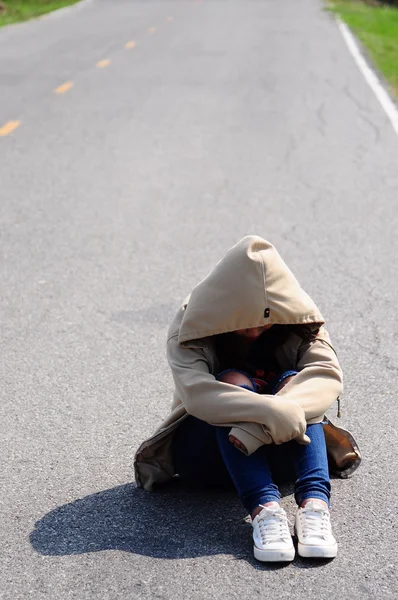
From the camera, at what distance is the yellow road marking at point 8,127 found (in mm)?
11488

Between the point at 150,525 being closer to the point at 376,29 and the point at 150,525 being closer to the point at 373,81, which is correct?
the point at 373,81

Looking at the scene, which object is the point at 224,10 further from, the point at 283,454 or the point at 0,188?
the point at 283,454

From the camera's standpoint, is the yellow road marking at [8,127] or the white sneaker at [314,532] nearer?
the white sneaker at [314,532]

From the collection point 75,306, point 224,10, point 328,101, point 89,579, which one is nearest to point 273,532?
point 89,579

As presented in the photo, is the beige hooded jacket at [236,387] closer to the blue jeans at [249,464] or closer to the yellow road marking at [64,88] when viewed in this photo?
the blue jeans at [249,464]

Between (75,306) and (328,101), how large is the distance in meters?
8.15

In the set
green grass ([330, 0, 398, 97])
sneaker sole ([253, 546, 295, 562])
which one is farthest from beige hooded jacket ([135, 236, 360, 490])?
green grass ([330, 0, 398, 97])

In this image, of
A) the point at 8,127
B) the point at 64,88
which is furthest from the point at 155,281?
the point at 64,88

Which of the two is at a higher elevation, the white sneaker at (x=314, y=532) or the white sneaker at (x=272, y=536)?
the white sneaker at (x=272, y=536)

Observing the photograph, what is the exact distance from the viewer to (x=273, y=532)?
3.69 m

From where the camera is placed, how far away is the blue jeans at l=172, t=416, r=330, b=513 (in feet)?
12.7

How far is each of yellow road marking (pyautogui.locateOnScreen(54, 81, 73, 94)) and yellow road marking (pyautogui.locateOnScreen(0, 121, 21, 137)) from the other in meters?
2.28

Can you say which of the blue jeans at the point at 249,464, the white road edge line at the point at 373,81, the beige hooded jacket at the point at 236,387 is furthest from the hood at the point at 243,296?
the white road edge line at the point at 373,81

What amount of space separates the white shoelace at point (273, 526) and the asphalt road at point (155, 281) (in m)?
0.10
